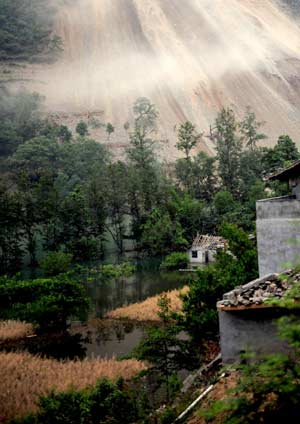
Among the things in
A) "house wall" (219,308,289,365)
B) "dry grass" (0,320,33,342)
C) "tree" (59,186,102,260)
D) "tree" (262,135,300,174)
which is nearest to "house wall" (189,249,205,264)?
"tree" (59,186,102,260)

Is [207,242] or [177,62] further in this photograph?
[177,62]

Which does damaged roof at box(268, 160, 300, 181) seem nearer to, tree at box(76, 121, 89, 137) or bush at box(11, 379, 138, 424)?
bush at box(11, 379, 138, 424)

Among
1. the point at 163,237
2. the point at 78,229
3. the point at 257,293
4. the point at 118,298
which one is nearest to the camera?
the point at 257,293

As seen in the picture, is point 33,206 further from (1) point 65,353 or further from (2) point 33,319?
(1) point 65,353

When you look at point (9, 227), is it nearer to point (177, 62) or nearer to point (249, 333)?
point (249, 333)

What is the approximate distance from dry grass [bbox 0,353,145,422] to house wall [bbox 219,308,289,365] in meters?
3.76

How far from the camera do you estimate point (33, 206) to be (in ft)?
121

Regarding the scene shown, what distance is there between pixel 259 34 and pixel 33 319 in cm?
8587

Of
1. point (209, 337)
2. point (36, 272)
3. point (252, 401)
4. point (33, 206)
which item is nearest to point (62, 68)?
point (33, 206)

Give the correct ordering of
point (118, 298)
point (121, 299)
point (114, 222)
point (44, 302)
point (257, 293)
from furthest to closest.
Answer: point (114, 222)
point (118, 298)
point (121, 299)
point (44, 302)
point (257, 293)

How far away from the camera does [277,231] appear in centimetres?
1141

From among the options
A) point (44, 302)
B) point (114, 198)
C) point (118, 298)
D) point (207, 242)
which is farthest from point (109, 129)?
point (44, 302)

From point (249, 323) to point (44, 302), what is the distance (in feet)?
36.2

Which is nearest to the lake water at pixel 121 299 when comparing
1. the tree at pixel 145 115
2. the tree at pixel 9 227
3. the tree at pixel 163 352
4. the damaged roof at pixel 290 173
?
the tree at pixel 163 352
